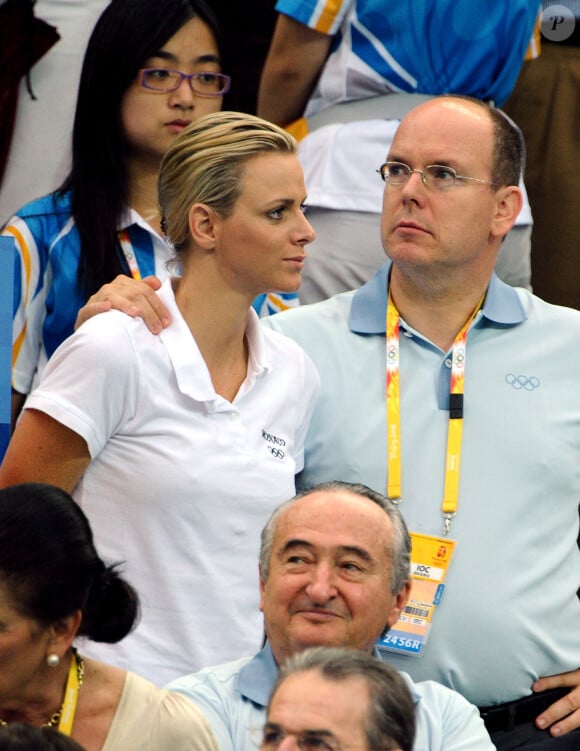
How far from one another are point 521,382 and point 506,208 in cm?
46

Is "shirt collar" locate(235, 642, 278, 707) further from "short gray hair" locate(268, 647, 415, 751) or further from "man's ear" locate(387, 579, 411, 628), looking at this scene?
"short gray hair" locate(268, 647, 415, 751)

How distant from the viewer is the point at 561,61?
4.89m

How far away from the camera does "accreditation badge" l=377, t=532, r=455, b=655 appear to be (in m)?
3.37

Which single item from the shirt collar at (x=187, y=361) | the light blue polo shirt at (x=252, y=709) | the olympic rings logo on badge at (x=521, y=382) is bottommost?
the light blue polo shirt at (x=252, y=709)

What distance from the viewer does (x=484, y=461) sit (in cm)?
356

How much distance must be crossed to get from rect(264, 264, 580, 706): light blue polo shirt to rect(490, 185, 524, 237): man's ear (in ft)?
0.64

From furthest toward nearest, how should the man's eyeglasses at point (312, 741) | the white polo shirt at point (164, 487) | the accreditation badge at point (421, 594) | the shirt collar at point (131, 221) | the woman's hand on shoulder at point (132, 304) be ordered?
the shirt collar at point (131, 221), the accreditation badge at point (421, 594), the woman's hand on shoulder at point (132, 304), the white polo shirt at point (164, 487), the man's eyeglasses at point (312, 741)

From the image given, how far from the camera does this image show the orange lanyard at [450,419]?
3494 millimetres

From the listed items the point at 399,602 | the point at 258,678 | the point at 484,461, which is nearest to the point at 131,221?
the point at 484,461

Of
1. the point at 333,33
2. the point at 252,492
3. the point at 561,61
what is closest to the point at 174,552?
the point at 252,492

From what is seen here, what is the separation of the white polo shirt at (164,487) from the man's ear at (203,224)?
0.22 metres

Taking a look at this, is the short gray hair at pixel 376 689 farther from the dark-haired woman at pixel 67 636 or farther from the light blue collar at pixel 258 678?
the light blue collar at pixel 258 678

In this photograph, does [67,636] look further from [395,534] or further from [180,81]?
[180,81]

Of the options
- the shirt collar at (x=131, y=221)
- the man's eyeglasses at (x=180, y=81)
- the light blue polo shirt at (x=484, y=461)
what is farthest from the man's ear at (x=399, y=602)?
the man's eyeglasses at (x=180, y=81)
